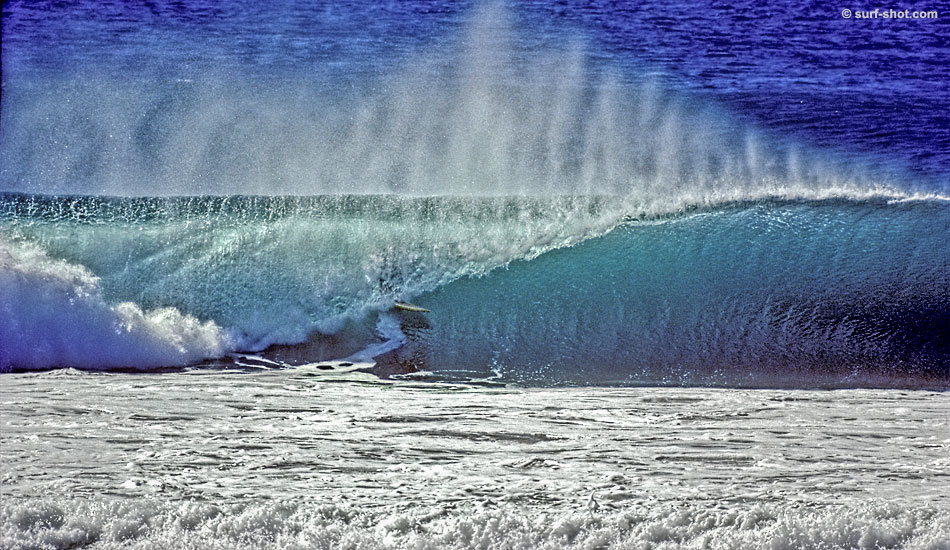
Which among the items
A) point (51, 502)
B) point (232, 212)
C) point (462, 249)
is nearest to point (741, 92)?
point (462, 249)

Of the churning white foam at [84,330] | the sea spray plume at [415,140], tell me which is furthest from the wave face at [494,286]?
the sea spray plume at [415,140]

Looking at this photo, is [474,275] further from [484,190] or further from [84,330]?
[84,330]

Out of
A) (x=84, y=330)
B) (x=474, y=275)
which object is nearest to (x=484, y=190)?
(x=474, y=275)

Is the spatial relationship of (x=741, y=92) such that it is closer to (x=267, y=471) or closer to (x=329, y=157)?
(x=329, y=157)

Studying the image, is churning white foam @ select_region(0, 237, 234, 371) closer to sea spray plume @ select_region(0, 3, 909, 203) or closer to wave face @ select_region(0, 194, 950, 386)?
wave face @ select_region(0, 194, 950, 386)

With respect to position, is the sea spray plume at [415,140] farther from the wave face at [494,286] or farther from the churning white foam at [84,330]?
the churning white foam at [84,330]
